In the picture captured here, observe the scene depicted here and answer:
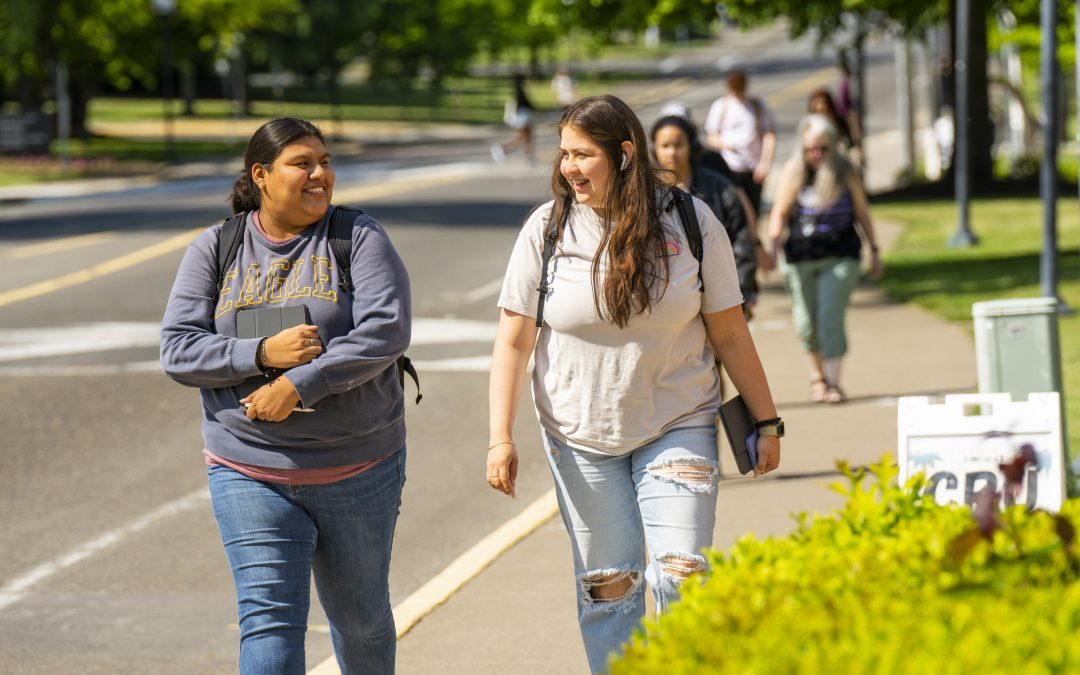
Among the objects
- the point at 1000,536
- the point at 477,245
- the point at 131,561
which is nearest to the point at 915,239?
the point at 477,245

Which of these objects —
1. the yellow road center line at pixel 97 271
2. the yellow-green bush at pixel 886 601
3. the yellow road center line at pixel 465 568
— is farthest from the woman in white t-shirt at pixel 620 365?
the yellow road center line at pixel 97 271

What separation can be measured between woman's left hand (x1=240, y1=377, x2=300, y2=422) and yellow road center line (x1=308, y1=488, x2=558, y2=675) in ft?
5.58

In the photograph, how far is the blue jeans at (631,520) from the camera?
4637 millimetres

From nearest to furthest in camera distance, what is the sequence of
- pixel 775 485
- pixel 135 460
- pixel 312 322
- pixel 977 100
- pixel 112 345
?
pixel 312 322
pixel 775 485
pixel 135 460
pixel 112 345
pixel 977 100

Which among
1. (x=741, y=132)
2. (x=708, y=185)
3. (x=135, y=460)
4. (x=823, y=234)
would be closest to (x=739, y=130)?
(x=741, y=132)

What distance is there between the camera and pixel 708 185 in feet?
24.8

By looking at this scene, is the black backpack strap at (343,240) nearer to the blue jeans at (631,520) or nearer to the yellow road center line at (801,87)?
the blue jeans at (631,520)

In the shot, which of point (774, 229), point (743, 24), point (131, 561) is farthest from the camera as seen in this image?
point (743, 24)

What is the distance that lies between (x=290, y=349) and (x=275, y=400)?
14cm

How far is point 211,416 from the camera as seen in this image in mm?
4574

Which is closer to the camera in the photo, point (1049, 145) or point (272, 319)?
point (272, 319)

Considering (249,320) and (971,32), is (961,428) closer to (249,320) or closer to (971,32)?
(249,320)

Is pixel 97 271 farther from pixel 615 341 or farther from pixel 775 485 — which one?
pixel 615 341

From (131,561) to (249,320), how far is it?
139 inches
